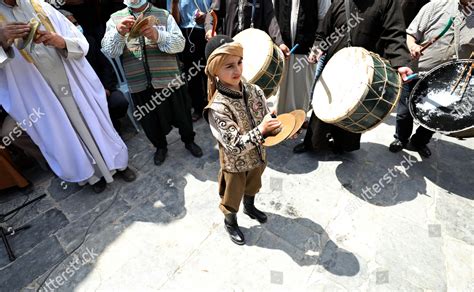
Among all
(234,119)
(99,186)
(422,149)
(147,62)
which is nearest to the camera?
(234,119)

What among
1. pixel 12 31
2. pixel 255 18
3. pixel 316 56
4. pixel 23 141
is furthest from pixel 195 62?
pixel 23 141

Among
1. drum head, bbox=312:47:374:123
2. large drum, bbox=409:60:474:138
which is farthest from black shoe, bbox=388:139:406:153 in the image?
drum head, bbox=312:47:374:123

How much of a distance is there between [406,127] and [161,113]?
10.6ft

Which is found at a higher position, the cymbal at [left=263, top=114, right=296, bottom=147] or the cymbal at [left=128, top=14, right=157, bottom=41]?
the cymbal at [left=128, top=14, right=157, bottom=41]

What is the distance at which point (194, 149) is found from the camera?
397 cm

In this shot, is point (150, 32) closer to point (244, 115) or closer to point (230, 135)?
point (244, 115)

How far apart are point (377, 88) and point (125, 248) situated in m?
2.87

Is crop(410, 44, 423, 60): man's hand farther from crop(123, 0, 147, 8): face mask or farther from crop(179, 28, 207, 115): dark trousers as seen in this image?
crop(123, 0, 147, 8): face mask

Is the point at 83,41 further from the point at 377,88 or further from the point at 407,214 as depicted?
the point at 407,214

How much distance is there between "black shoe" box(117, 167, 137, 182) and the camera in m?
3.58

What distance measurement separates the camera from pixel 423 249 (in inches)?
103

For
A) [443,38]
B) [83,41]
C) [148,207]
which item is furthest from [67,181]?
[443,38]

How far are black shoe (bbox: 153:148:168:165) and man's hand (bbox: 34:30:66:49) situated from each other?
1714 mm
